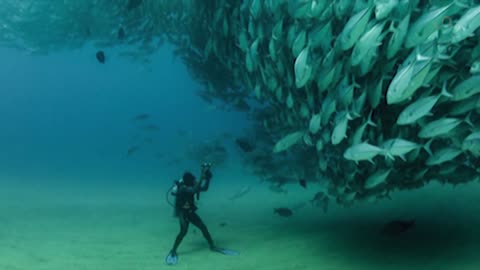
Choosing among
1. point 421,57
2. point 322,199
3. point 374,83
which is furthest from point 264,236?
point 421,57

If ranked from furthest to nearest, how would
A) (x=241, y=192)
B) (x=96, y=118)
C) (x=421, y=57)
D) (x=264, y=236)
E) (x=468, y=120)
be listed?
(x=96, y=118), (x=241, y=192), (x=264, y=236), (x=468, y=120), (x=421, y=57)

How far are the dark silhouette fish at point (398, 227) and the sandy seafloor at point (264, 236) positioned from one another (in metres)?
0.13

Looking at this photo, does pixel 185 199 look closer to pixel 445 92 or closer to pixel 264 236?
pixel 264 236

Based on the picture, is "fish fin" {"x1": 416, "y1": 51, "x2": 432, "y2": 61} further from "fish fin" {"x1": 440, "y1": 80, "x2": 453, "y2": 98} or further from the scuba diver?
the scuba diver

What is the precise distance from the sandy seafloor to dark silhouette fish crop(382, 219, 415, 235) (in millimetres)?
130

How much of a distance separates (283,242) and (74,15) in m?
16.8

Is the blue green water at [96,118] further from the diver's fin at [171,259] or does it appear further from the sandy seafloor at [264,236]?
the diver's fin at [171,259]

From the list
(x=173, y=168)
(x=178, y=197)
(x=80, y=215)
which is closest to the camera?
(x=178, y=197)

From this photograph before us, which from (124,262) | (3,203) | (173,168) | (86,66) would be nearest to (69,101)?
(86,66)

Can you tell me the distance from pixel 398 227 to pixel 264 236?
2891 mm

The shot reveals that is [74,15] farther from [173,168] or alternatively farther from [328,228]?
[328,228]

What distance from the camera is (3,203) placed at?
1484 cm

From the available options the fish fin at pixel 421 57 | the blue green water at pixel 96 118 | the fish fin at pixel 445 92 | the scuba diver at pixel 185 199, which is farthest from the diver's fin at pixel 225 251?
the blue green water at pixel 96 118

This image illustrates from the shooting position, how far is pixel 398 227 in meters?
7.01
